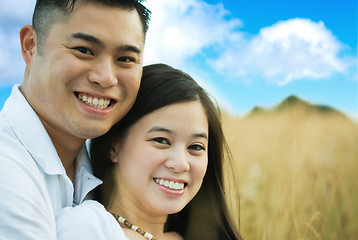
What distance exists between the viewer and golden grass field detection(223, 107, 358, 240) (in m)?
3.17

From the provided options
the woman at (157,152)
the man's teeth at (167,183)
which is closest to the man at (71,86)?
the woman at (157,152)

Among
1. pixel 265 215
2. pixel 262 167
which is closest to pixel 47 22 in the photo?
pixel 265 215

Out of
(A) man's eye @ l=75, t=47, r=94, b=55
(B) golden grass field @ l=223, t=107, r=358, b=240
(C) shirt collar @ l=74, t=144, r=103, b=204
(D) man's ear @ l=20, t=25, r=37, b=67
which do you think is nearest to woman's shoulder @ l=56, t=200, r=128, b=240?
(C) shirt collar @ l=74, t=144, r=103, b=204

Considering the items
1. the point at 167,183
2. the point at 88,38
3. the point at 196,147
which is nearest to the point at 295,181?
the point at 196,147

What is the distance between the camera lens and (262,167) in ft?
14.1

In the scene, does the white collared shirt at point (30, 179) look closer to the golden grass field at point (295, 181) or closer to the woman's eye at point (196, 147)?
the woman's eye at point (196, 147)

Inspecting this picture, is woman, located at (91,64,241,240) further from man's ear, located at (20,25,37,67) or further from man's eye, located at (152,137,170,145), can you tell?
man's ear, located at (20,25,37,67)

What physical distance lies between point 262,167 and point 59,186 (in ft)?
8.95

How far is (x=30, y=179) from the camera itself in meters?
1.74

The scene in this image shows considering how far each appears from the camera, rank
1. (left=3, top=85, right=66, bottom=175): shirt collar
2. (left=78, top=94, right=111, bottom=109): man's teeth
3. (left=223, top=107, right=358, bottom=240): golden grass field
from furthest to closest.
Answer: (left=223, top=107, right=358, bottom=240): golden grass field → (left=78, top=94, right=111, bottom=109): man's teeth → (left=3, top=85, right=66, bottom=175): shirt collar

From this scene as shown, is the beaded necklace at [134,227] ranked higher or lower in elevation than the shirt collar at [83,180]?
Answer: lower

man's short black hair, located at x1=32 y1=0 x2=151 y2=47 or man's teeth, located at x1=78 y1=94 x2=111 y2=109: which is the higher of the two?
man's short black hair, located at x1=32 y1=0 x2=151 y2=47

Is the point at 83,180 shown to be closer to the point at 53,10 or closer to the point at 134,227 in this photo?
the point at 134,227

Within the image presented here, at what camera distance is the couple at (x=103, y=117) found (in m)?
2.04
